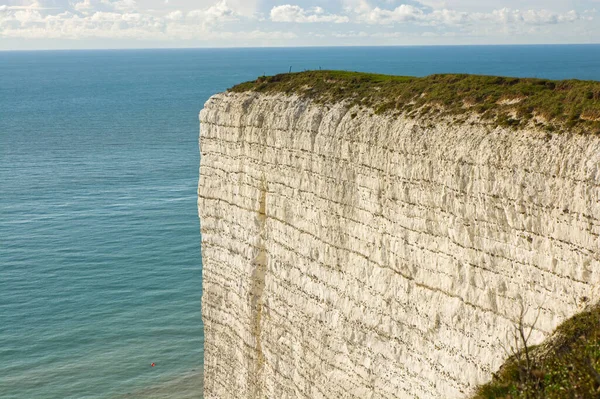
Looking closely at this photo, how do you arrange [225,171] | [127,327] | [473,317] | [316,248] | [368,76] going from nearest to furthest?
[473,317]
[316,248]
[368,76]
[225,171]
[127,327]

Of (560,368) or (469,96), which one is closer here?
(560,368)

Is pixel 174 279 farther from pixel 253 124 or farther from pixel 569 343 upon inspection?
pixel 569 343

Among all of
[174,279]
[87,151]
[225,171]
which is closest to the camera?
[225,171]

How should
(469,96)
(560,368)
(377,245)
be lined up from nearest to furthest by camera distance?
(560,368) < (469,96) < (377,245)

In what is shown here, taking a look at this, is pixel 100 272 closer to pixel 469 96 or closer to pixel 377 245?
pixel 377 245

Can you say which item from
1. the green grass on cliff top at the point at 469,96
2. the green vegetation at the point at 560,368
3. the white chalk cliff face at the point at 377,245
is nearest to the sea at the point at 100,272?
the white chalk cliff face at the point at 377,245

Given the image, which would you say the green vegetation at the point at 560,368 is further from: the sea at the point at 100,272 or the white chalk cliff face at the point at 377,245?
the sea at the point at 100,272

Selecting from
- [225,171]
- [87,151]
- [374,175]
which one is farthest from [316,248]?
[87,151]

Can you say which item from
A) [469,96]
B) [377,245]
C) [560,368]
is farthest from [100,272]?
[560,368]
